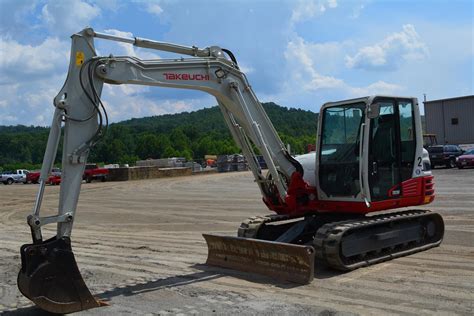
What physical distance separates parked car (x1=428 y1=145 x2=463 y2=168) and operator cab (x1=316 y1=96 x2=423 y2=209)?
97.5 ft

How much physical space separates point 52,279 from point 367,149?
17.4 feet

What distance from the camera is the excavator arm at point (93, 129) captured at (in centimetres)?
664

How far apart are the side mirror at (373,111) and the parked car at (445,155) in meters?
30.8

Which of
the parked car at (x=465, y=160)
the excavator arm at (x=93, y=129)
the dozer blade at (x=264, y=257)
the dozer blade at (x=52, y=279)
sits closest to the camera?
the dozer blade at (x=52, y=279)

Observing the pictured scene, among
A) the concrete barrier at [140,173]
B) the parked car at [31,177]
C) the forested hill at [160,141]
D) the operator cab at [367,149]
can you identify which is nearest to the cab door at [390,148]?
the operator cab at [367,149]

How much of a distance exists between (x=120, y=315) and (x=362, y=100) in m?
5.29

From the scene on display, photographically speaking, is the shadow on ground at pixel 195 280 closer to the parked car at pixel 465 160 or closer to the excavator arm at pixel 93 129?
the excavator arm at pixel 93 129

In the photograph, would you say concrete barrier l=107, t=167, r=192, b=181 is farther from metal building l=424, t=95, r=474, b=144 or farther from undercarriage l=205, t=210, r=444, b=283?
undercarriage l=205, t=210, r=444, b=283

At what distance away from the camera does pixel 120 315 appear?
679 centimetres

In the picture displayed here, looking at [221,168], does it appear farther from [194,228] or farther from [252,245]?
[252,245]

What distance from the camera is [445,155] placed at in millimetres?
37906

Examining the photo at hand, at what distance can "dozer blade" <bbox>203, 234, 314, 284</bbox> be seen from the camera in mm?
8164

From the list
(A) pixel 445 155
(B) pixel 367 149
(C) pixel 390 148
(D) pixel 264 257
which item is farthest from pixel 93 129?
(A) pixel 445 155

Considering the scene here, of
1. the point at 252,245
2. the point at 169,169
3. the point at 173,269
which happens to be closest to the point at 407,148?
the point at 252,245
